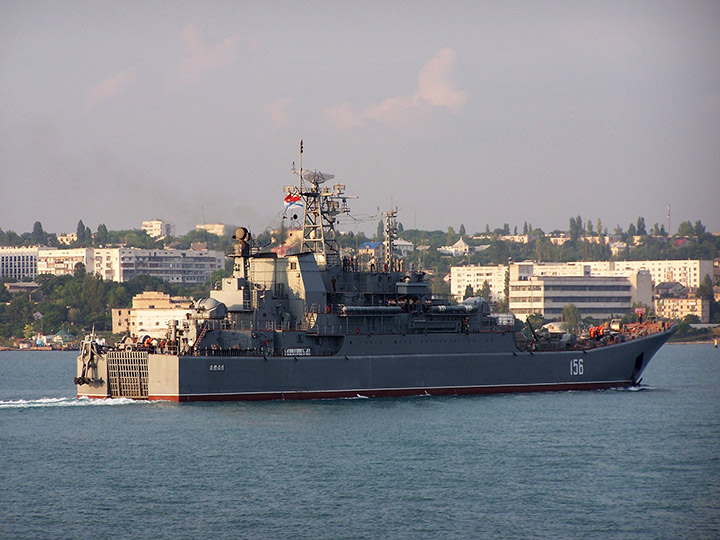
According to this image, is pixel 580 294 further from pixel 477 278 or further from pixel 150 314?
pixel 150 314

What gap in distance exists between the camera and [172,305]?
11656 cm

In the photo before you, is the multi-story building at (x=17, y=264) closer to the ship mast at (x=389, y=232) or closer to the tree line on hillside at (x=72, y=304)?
the tree line on hillside at (x=72, y=304)

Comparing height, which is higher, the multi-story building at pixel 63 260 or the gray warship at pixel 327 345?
the multi-story building at pixel 63 260

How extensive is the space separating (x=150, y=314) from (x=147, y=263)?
1788 inches

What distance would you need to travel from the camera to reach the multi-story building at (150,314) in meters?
110

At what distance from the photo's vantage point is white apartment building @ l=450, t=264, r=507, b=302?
580ft

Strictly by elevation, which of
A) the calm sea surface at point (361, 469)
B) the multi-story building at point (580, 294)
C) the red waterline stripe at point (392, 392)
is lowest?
the calm sea surface at point (361, 469)

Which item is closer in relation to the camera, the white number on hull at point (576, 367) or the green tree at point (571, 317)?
the white number on hull at point (576, 367)

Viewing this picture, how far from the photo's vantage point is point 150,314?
11188cm

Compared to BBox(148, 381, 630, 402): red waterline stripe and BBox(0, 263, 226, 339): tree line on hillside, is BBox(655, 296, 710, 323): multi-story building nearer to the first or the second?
BBox(0, 263, 226, 339): tree line on hillside

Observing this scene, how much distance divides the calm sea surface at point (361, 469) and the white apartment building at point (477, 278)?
129m

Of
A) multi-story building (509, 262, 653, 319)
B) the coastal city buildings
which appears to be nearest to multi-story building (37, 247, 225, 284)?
the coastal city buildings

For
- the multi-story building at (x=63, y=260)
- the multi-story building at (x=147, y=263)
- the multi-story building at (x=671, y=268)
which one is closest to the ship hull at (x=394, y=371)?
the multi-story building at (x=147, y=263)

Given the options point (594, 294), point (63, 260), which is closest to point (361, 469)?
point (594, 294)
